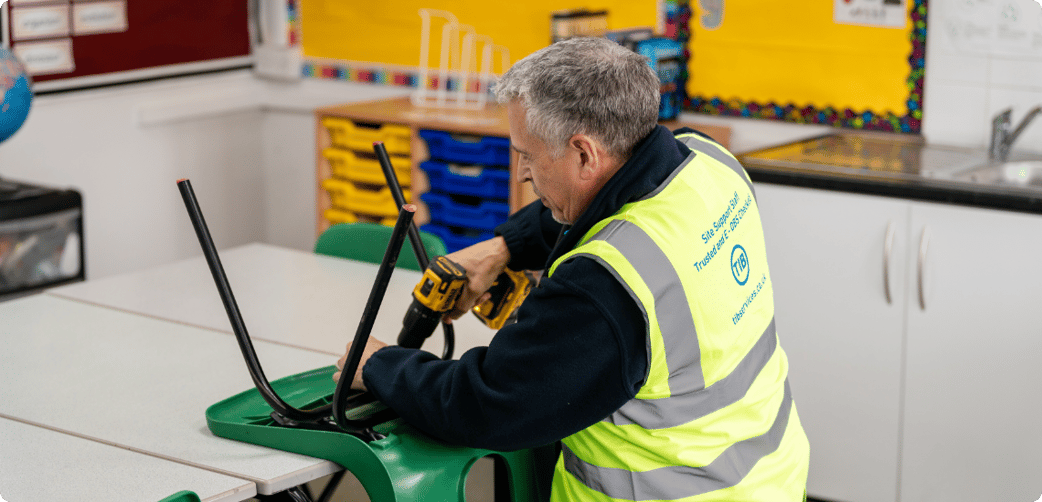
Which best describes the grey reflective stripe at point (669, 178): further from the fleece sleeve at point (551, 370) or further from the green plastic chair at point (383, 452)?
the green plastic chair at point (383, 452)

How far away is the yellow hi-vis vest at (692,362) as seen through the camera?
4.42 ft

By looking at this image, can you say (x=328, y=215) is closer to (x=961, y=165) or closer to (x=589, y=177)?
(x=961, y=165)

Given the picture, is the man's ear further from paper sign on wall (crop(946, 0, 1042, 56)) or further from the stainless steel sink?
paper sign on wall (crop(946, 0, 1042, 56))

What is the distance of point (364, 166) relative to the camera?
146 inches

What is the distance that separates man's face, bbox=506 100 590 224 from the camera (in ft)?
4.66

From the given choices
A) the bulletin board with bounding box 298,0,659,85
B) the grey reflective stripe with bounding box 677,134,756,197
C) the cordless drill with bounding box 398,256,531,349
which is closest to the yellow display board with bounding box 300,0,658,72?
the bulletin board with bounding box 298,0,659,85

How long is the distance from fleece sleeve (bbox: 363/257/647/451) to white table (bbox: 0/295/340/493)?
0.28 metres

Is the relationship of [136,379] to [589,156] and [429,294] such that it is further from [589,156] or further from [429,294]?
[589,156]

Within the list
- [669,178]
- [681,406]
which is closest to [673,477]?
[681,406]

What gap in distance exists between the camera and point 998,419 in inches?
104

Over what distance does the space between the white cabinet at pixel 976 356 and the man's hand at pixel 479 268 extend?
127 cm

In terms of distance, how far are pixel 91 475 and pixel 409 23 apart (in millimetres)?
2837

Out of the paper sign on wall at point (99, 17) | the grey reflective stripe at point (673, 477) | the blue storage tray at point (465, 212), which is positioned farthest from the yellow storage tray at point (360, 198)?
the grey reflective stripe at point (673, 477)

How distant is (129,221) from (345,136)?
0.99 m
